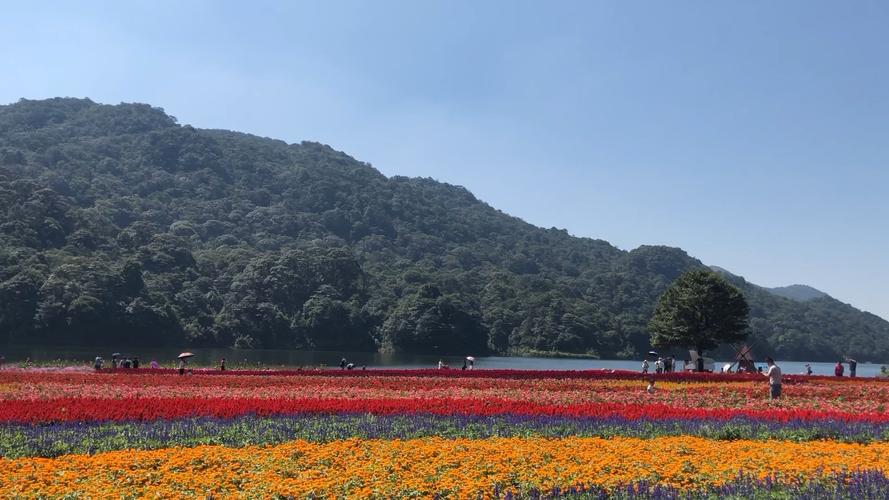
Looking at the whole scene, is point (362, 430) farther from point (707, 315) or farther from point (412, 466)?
point (707, 315)

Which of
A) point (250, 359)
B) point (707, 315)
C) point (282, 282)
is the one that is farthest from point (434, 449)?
point (282, 282)

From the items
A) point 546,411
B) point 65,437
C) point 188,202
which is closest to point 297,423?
point 65,437

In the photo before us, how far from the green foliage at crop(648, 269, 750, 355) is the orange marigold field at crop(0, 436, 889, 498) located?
55.2m

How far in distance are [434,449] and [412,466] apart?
5.23 feet

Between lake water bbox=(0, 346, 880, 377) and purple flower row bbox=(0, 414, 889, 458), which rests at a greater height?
purple flower row bbox=(0, 414, 889, 458)

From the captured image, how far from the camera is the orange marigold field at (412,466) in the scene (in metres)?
9.93

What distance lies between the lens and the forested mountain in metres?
94.8

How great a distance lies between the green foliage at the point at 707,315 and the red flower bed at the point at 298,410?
4995 cm

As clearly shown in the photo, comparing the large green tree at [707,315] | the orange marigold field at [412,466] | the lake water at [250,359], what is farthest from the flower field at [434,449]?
the large green tree at [707,315]

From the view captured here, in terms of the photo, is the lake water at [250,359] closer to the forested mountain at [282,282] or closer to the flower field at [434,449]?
the forested mountain at [282,282]

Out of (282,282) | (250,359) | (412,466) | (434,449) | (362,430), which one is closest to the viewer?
(412,466)

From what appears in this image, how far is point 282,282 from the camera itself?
11544cm

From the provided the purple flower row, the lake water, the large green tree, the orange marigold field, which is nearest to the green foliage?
the large green tree

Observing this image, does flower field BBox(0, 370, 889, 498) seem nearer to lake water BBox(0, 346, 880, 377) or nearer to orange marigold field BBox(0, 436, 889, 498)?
orange marigold field BBox(0, 436, 889, 498)
